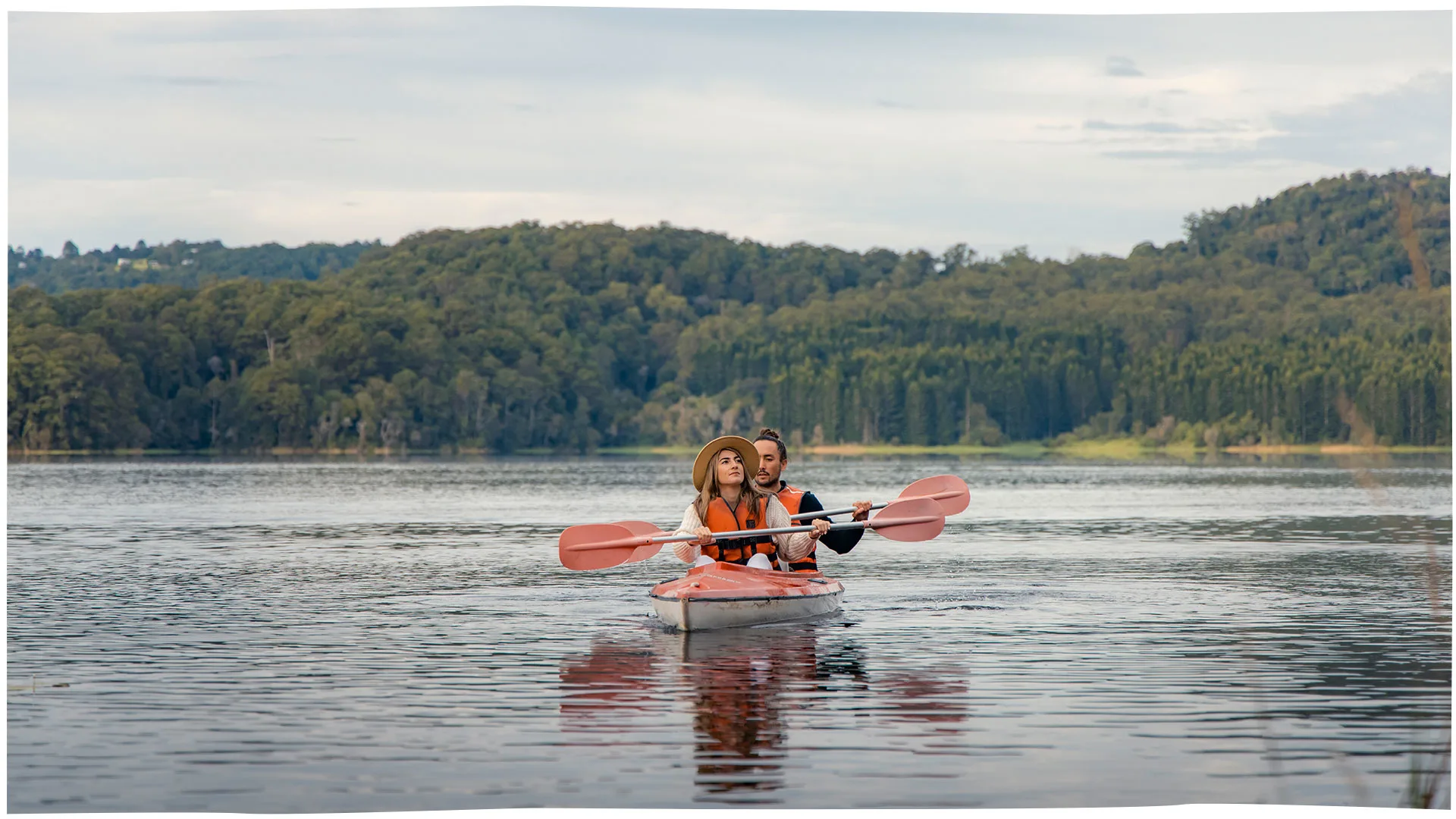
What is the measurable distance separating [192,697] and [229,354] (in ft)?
497

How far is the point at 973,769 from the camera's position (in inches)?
468

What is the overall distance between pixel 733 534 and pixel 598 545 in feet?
6.70

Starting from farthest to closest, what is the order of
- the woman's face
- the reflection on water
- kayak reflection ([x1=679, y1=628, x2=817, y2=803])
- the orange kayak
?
the orange kayak
the woman's face
the reflection on water
kayak reflection ([x1=679, y1=628, x2=817, y2=803])

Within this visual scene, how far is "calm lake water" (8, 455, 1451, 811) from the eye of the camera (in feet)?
37.7

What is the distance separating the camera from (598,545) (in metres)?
20.8

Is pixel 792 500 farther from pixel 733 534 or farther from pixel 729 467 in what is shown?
pixel 729 467

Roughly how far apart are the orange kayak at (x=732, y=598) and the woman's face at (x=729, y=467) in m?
1.08

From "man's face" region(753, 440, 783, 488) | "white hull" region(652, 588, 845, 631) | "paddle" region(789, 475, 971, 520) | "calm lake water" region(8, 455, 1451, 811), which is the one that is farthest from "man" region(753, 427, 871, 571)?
"paddle" region(789, 475, 971, 520)

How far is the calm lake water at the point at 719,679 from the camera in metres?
11.5

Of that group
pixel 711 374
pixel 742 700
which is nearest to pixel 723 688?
pixel 742 700

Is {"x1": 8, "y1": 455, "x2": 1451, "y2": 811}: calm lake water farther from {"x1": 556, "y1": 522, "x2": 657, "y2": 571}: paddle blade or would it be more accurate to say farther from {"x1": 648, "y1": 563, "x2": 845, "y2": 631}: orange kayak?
{"x1": 556, "y1": 522, "x2": 657, "y2": 571}: paddle blade

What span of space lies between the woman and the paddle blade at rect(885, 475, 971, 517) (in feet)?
8.37

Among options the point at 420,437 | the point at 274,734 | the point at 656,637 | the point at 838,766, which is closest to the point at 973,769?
the point at 838,766

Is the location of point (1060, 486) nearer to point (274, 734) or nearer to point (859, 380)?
point (274, 734)
